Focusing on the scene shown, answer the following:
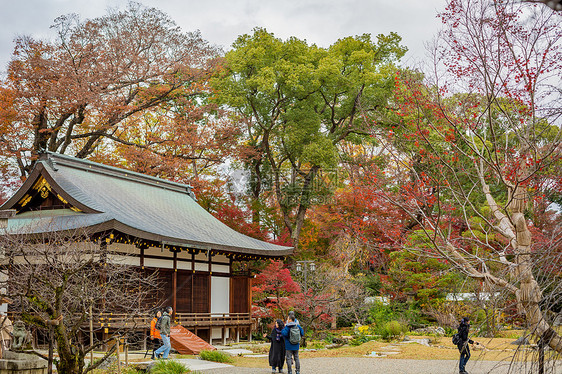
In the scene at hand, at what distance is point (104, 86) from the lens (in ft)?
76.5

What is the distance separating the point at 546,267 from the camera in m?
4.60

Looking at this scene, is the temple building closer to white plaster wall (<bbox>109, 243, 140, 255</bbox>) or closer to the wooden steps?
white plaster wall (<bbox>109, 243, 140, 255</bbox>)

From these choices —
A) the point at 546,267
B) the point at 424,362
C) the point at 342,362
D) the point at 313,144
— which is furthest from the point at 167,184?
the point at 546,267

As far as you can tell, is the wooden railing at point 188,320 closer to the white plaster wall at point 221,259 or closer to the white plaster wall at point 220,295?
the white plaster wall at point 220,295

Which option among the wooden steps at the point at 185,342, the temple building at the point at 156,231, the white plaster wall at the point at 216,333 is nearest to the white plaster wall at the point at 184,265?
the temple building at the point at 156,231

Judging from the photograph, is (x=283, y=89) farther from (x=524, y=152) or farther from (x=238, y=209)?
(x=524, y=152)

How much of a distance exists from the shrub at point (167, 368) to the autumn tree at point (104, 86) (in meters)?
12.4

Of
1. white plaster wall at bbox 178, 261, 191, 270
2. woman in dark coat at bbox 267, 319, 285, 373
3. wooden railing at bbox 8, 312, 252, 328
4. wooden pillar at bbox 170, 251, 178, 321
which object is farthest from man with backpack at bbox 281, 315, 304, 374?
white plaster wall at bbox 178, 261, 191, 270

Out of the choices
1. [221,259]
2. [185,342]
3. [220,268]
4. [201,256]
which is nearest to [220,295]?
[220,268]

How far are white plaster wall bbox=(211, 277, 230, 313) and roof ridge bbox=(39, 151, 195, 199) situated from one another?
541 centimetres

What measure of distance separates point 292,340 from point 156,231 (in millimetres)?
6979

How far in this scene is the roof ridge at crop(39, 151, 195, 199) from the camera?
17.9 m

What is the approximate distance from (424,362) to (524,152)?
31.4 feet

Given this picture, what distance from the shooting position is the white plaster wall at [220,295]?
65.4ft
